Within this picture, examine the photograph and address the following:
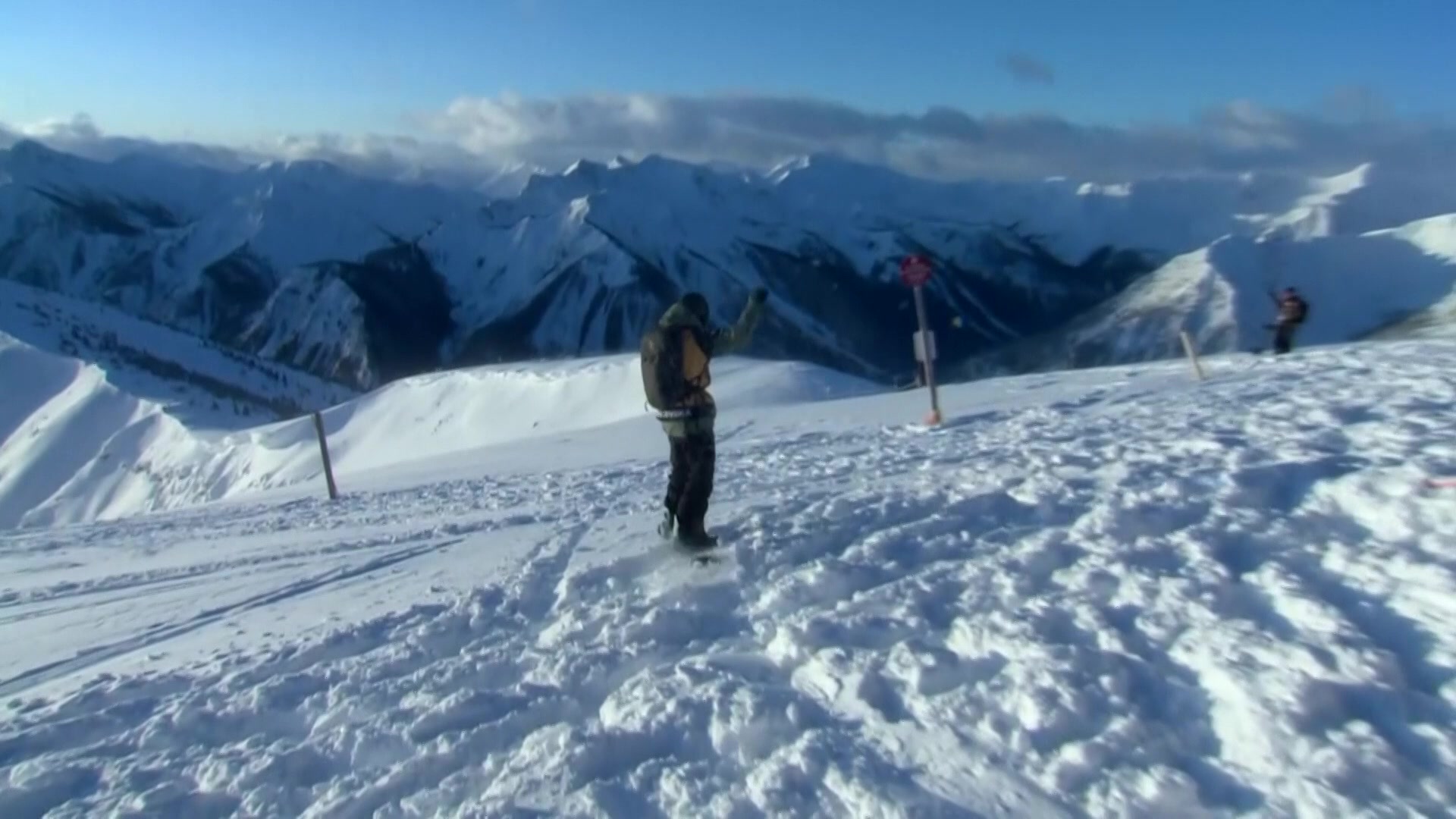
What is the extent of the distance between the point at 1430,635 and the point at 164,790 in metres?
6.46

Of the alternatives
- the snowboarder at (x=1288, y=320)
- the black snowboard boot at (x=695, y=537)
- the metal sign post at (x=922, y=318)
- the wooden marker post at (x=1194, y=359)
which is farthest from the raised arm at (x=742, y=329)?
the snowboarder at (x=1288, y=320)

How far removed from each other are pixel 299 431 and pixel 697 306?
1702 inches

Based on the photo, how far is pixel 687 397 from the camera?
9562mm

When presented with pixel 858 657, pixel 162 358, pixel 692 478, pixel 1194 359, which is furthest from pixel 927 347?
pixel 162 358

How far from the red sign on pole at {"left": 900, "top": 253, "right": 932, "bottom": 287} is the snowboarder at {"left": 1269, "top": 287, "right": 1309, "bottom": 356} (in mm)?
10649

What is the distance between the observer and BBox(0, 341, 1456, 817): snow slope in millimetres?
5508

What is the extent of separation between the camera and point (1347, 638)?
20.1ft

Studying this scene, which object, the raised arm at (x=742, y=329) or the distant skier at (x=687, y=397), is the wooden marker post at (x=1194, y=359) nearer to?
the raised arm at (x=742, y=329)

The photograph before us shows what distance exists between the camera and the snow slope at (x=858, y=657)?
5508 mm

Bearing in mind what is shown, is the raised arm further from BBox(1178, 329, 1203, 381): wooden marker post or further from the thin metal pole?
BBox(1178, 329, 1203, 381): wooden marker post

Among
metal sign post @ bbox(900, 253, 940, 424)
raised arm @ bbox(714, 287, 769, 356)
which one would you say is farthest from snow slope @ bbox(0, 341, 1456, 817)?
metal sign post @ bbox(900, 253, 940, 424)

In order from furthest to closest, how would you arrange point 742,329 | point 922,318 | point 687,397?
point 922,318
point 742,329
point 687,397

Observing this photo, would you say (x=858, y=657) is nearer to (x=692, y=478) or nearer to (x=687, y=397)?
(x=692, y=478)

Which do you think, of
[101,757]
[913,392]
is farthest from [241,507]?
[101,757]
